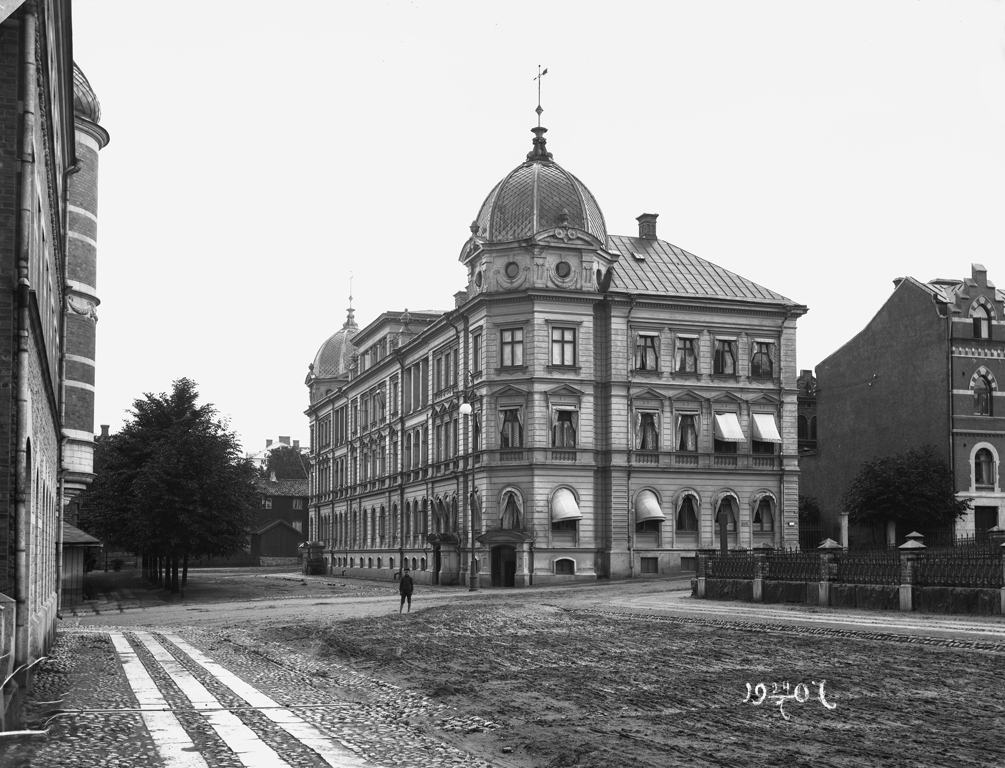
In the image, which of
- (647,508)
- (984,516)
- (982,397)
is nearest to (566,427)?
(647,508)

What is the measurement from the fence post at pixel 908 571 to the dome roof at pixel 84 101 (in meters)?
26.9

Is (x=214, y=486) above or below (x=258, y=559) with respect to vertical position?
above

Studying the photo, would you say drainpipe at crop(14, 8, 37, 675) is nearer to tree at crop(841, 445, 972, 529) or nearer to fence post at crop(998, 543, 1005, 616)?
fence post at crop(998, 543, 1005, 616)

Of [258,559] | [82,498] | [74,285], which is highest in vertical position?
[74,285]

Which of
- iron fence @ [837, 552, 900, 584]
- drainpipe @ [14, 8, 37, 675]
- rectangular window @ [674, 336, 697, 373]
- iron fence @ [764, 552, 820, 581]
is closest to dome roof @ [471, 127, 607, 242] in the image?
rectangular window @ [674, 336, 697, 373]

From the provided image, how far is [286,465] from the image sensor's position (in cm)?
16950

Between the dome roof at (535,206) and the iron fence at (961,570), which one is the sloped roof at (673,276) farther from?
the iron fence at (961,570)

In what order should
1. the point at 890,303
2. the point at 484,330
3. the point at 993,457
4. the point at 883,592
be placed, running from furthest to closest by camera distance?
the point at 890,303 → the point at 993,457 → the point at 484,330 → the point at 883,592

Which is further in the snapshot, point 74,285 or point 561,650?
point 74,285

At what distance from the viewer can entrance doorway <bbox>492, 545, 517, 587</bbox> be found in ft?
195

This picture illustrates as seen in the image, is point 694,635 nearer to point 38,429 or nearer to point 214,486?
point 38,429

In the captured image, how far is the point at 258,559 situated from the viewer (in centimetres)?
12506

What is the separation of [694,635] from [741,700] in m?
9.99

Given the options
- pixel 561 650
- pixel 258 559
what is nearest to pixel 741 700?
pixel 561 650
